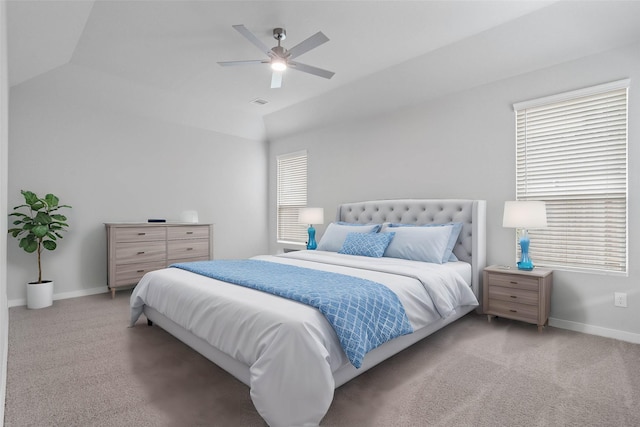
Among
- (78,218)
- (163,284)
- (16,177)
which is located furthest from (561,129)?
(16,177)

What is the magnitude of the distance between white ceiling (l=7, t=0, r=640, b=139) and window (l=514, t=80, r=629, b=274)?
1.43ft

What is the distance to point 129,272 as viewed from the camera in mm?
4238

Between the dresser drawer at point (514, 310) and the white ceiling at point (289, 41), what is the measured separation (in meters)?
2.28

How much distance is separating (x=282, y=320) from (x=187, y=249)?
11.5ft

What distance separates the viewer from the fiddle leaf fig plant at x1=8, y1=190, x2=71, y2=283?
358cm

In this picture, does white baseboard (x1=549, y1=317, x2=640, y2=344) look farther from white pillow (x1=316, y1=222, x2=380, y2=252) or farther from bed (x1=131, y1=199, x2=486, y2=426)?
white pillow (x1=316, y1=222, x2=380, y2=252)

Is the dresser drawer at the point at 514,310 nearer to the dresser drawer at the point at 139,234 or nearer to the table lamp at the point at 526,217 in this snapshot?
the table lamp at the point at 526,217

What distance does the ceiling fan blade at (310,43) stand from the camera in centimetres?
262

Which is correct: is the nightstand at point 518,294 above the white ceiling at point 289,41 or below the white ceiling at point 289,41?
below

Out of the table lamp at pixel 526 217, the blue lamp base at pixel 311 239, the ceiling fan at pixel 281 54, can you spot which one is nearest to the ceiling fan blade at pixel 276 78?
the ceiling fan at pixel 281 54

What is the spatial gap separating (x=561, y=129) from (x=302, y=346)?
3.18 m

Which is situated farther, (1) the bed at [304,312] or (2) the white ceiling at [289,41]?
(2) the white ceiling at [289,41]

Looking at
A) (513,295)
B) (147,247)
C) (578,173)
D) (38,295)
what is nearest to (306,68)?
(578,173)

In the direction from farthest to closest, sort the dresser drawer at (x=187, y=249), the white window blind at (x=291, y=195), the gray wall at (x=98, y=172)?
the white window blind at (x=291, y=195) → the dresser drawer at (x=187, y=249) → the gray wall at (x=98, y=172)
